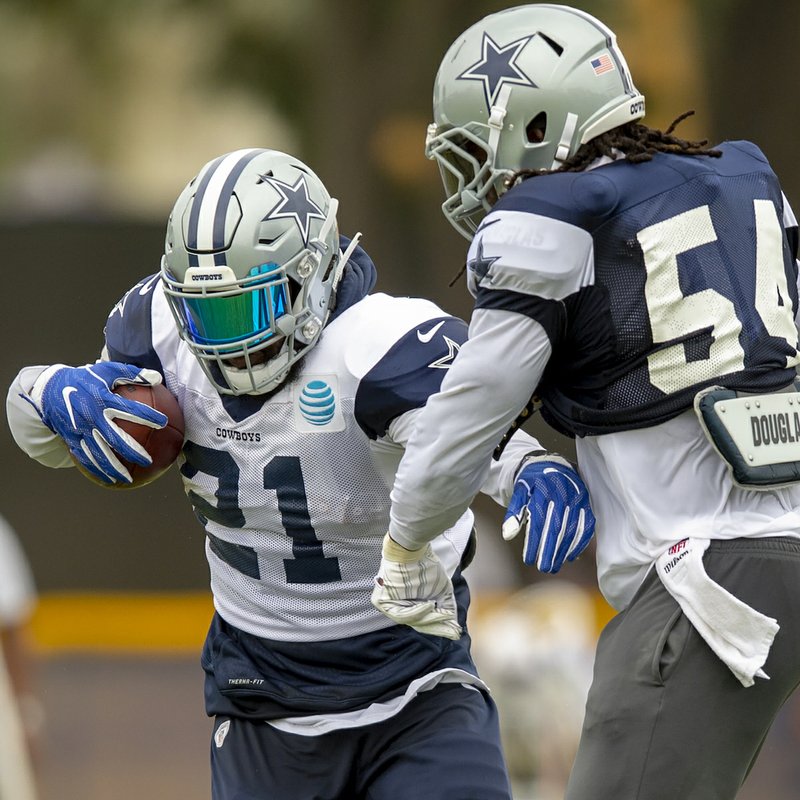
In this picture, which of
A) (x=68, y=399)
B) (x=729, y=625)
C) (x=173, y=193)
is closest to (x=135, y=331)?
(x=68, y=399)

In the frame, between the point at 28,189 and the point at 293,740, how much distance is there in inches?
140

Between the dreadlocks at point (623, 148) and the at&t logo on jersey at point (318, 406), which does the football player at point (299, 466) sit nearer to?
the at&t logo on jersey at point (318, 406)

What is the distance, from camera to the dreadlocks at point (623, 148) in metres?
2.27

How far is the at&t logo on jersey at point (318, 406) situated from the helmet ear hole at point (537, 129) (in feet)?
1.83

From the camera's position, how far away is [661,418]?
2168 mm

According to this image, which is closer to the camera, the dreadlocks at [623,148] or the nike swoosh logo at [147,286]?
the dreadlocks at [623,148]

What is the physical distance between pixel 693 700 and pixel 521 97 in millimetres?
958

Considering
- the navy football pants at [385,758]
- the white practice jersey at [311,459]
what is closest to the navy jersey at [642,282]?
the white practice jersey at [311,459]

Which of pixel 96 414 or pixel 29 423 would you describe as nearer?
pixel 96 414

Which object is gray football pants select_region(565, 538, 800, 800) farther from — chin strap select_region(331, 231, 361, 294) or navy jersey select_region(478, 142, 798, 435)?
chin strap select_region(331, 231, 361, 294)

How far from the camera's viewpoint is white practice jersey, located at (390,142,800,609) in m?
2.13

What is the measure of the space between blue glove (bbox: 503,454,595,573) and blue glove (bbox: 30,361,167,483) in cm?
69

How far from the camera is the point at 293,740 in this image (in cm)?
264

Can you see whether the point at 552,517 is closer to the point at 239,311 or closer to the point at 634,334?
the point at 634,334
